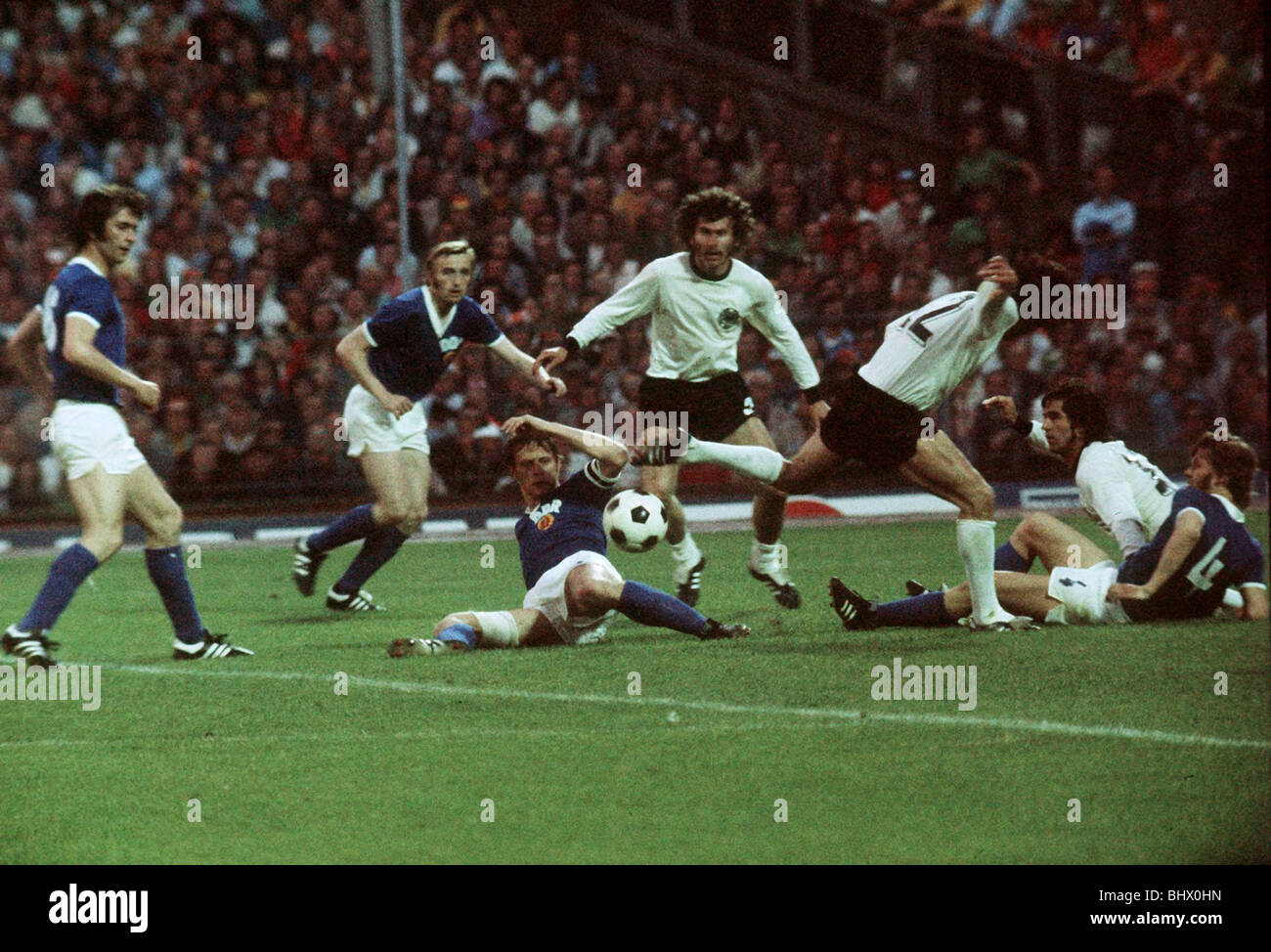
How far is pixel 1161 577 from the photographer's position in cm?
627

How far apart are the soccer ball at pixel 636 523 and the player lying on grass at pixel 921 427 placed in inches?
6.0

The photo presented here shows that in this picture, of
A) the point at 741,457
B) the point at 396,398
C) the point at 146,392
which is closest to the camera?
the point at 146,392

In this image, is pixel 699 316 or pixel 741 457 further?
pixel 699 316

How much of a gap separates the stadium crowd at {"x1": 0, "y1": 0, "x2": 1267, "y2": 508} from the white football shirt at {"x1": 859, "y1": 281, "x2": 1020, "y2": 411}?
8.57ft

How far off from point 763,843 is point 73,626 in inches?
173

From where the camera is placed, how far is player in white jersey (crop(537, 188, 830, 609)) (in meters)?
7.19

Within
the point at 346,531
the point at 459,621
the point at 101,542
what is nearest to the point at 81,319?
the point at 101,542

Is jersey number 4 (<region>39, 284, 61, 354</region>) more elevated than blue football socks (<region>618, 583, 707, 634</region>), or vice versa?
jersey number 4 (<region>39, 284, 61, 354</region>)

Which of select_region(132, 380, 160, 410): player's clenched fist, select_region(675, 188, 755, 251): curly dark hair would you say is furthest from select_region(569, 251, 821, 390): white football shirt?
select_region(132, 380, 160, 410): player's clenched fist

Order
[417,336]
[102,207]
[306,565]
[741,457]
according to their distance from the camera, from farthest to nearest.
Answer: [306,565] < [417,336] < [741,457] < [102,207]

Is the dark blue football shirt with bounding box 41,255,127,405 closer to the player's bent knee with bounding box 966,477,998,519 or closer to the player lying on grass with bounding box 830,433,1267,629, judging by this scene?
the player lying on grass with bounding box 830,433,1267,629

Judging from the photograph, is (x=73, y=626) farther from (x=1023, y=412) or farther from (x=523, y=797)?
(x=1023, y=412)

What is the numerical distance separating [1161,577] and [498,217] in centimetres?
589

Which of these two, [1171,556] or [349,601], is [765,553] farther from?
[1171,556]
